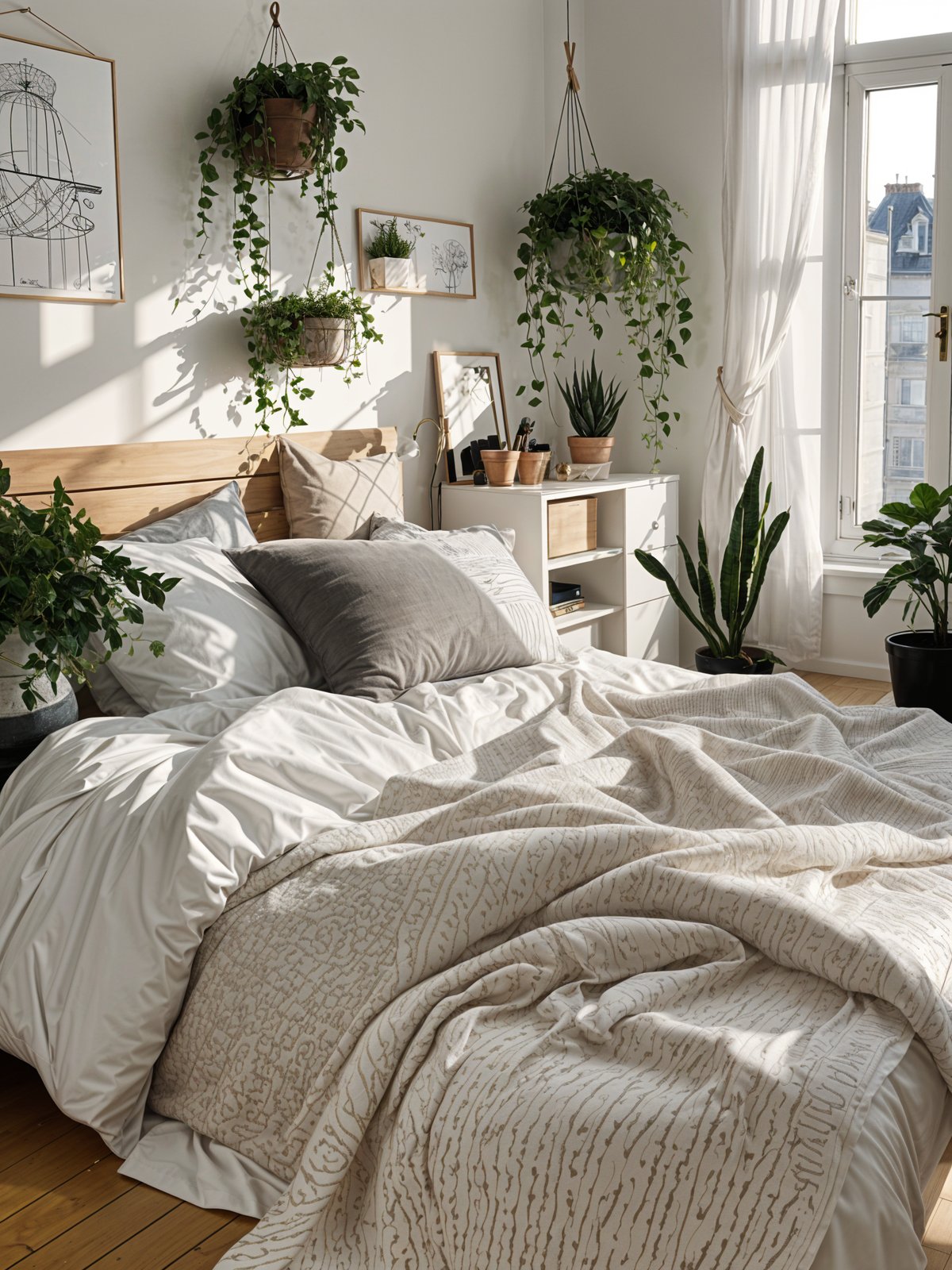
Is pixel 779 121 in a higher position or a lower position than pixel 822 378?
higher

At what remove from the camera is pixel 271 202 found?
138 inches

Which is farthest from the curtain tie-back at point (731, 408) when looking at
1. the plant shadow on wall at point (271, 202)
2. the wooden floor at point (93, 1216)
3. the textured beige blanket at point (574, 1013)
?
the wooden floor at point (93, 1216)

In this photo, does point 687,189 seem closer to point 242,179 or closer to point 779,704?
point 242,179

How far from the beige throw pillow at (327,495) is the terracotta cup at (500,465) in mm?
590

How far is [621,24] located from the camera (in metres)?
4.70

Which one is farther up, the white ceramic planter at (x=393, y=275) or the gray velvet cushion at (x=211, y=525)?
the white ceramic planter at (x=393, y=275)

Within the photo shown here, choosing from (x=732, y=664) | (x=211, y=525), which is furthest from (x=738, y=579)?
(x=211, y=525)

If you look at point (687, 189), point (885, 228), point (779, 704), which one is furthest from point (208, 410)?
point (885, 228)

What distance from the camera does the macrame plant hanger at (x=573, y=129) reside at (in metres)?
→ 4.71

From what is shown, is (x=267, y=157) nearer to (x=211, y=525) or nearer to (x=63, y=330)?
(x=63, y=330)

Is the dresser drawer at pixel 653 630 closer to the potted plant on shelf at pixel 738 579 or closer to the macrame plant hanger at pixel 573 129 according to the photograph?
the potted plant on shelf at pixel 738 579

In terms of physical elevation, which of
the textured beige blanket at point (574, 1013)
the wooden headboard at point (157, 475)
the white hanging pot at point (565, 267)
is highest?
the white hanging pot at point (565, 267)

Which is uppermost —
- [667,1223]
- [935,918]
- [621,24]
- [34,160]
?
[621,24]

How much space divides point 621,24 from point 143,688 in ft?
11.6
